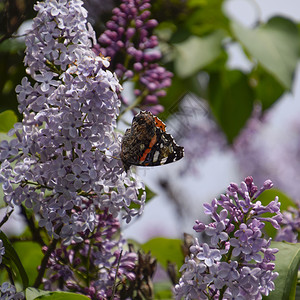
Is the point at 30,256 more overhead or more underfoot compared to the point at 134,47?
more underfoot

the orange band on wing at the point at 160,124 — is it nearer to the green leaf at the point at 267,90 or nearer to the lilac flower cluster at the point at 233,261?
the lilac flower cluster at the point at 233,261

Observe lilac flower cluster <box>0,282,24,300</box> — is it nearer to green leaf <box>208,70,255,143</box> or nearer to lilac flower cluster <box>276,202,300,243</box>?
lilac flower cluster <box>276,202,300,243</box>

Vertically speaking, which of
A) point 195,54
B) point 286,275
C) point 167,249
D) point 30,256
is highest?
point 286,275

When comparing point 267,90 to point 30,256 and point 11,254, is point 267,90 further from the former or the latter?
point 11,254

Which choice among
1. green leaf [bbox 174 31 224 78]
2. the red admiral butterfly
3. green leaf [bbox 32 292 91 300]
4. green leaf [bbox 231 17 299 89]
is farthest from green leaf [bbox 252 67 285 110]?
green leaf [bbox 32 292 91 300]

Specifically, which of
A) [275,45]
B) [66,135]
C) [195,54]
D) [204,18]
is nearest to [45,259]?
[66,135]

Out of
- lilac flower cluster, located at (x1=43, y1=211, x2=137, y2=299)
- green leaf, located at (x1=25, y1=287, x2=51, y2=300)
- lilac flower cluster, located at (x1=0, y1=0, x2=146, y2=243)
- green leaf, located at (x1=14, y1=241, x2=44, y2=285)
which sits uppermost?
lilac flower cluster, located at (x1=0, y1=0, x2=146, y2=243)

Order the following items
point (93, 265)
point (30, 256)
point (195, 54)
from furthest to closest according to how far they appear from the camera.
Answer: point (195, 54), point (30, 256), point (93, 265)
